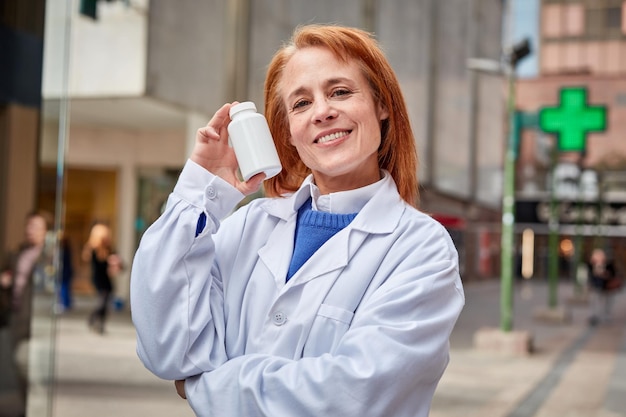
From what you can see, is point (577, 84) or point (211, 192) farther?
point (577, 84)


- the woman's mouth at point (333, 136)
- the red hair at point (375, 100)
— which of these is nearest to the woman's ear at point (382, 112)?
the red hair at point (375, 100)

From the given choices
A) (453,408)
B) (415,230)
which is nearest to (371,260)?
(415,230)

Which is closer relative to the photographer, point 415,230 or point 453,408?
point 415,230

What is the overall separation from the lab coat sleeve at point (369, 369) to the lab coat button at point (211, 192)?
34 centimetres

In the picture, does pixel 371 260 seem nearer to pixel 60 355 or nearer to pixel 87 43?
pixel 60 355

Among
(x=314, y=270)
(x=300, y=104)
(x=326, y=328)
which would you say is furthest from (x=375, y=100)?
(x=326, y=328)

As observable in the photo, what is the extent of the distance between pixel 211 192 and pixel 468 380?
8.69m

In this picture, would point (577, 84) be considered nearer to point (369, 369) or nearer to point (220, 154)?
point (220, 154)

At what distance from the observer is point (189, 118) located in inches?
578

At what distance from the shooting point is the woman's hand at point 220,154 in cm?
183

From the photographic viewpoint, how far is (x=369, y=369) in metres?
1.56

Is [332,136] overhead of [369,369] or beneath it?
overhead

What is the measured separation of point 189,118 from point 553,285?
11.3 metres

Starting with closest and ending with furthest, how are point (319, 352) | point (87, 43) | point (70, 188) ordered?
point (319, 352) < point (87, 43) < point (70, 188)
